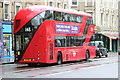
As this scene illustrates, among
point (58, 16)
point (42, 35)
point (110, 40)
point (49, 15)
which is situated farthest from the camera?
Answer: point (110, 40)

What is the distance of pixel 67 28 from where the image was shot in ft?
92.4

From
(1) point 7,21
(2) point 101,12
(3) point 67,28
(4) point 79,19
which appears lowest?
(3) point 67,28

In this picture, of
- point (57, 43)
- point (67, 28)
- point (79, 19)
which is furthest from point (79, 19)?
point (57, 43)

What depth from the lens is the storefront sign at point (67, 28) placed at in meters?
26.7

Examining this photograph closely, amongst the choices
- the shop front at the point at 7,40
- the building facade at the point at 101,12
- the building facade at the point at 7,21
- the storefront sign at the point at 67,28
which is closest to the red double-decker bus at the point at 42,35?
the storefront sign at the point at 67,28

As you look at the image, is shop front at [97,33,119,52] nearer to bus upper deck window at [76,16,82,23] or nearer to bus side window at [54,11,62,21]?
bus upper deck window at [76,16,82,23]

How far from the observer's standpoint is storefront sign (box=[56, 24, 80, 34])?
87.6 ft

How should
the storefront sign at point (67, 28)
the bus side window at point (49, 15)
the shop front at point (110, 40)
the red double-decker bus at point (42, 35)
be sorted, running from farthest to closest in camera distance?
1. the shop front at point (110, 40)
2. the storefront sign at point (67, 28)
3. the bus side window at point (49, 15)
4. the red double-decker bus at point (42, 35)

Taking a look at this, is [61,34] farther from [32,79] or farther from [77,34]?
[32,79]

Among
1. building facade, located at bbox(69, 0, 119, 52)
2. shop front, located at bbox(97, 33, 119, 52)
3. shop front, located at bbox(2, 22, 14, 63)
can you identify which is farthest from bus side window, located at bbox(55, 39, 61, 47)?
shop front, located at bbox(97, 33, 119, 52)

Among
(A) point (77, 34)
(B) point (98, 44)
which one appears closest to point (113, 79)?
(A) point (77, 34)

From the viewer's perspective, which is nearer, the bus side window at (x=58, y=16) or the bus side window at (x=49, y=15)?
the bus side window at (x=49, y=15)

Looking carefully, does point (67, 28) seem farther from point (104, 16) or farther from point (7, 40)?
point (104, 16)

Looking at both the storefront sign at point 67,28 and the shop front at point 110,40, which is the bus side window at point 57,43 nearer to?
the storefront sign at point 67,28
